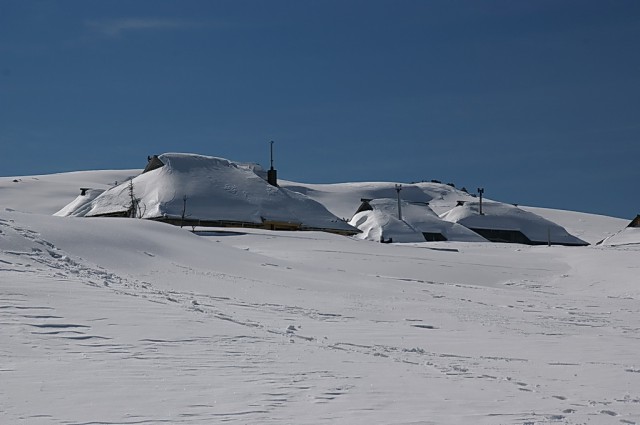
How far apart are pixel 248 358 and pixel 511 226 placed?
260 ft

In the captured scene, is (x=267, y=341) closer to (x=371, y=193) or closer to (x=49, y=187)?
(x=49, y=187)

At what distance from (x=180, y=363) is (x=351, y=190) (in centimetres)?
12550

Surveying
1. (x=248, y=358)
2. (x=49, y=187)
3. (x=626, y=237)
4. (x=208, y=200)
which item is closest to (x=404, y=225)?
(x=626, y=237)

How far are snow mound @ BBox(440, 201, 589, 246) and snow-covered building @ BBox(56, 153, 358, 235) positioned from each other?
27098 millimetres

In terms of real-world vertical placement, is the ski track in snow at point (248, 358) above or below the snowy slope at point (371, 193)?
below

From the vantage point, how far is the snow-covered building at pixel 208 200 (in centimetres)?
5488

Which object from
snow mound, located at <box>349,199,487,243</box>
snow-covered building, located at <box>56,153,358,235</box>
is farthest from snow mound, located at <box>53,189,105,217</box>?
snow mound, located at <box>349,199,487,243</box>

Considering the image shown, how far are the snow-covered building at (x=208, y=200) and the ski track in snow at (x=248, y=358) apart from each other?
3689cm

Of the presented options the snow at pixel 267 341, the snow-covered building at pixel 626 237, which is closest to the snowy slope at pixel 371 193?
the snow-covered building at pixel 626 237

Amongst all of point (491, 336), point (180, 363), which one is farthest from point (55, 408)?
point (491, 336)

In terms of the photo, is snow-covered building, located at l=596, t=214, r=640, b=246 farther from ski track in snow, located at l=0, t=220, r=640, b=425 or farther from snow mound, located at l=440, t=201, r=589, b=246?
ski track in snow, located at l=0, t=220, r=640, b=425

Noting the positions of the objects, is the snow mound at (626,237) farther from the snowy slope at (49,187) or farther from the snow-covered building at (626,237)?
the snowy slope at (49,187)

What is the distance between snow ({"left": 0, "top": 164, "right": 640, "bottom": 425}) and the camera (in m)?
7.96

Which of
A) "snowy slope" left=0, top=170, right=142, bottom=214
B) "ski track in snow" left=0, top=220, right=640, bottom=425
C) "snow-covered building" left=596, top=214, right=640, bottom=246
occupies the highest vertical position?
"snowy slope" left=0, top=170, right=142, bottom=214
